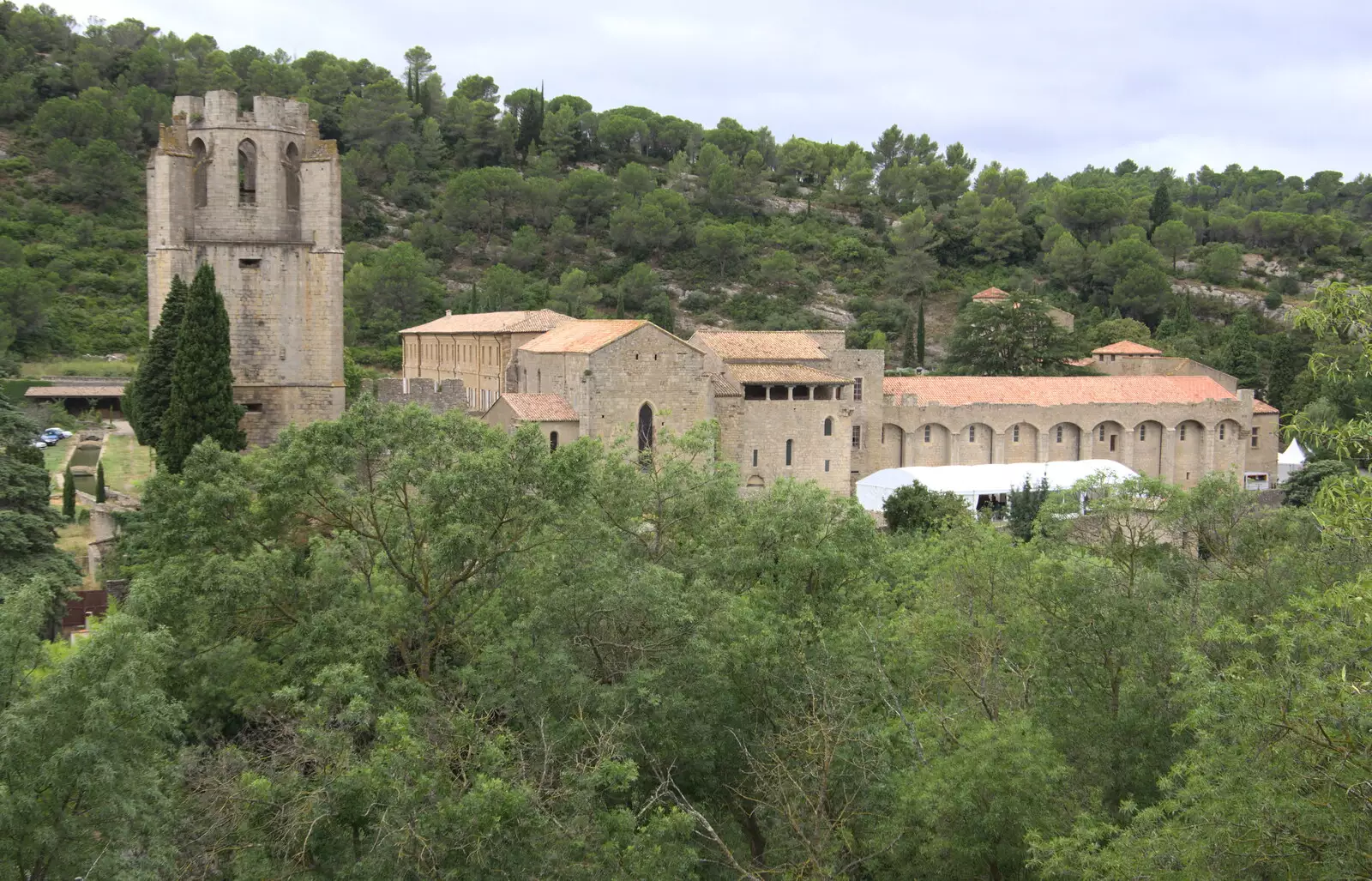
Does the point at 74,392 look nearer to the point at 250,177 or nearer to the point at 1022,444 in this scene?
the point at 250,177

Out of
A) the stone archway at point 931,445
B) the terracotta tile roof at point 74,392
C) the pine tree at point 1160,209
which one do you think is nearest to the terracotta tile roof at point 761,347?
the stone archway at point 931,445

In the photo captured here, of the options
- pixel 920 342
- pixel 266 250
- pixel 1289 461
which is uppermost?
pixel 266 250

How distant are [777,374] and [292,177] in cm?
1533

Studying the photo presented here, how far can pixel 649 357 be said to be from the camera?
34.8 m

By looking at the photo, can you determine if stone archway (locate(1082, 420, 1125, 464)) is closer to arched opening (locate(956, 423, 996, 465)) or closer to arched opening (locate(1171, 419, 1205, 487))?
arched opening (locate(1171, 419, 1205, 487))

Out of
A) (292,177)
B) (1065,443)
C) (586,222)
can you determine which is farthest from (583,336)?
(586,222)

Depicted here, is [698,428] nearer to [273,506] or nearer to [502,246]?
[273,506]

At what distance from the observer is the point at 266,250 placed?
2861cm

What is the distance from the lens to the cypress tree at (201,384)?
84.7 feet

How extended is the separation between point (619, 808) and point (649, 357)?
883 inches

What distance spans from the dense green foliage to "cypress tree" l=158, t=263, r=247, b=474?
35.6m

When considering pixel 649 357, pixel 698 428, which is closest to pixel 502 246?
pixel 649 357

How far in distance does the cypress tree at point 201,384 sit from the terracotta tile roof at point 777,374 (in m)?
15.7

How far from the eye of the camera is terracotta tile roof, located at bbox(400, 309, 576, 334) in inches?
1721
